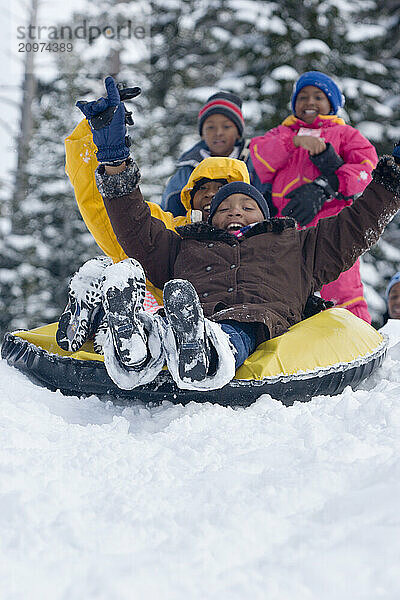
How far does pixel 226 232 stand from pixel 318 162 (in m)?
1.27

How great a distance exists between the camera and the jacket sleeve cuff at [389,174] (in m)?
2.41

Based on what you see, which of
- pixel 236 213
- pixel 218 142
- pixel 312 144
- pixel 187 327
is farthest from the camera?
pixel 218 142

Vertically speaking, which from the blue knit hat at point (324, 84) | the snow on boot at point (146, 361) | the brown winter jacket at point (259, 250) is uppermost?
the blue knit hat at point (324, 84)

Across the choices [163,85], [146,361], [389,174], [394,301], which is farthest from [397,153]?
[163,85]

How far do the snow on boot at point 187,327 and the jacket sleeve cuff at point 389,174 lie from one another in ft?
3.74

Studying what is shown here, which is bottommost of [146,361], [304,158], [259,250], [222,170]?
[146,361]

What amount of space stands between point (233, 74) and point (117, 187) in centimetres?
745

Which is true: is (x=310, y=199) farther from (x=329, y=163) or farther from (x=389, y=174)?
(x=389, y=174)

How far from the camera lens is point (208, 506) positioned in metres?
1.24

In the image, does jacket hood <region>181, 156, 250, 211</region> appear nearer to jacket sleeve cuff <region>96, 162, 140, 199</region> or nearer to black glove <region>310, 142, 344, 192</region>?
black glove <region>310, 142, 344, 192</region>

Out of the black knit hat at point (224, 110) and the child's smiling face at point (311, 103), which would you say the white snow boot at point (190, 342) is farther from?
the black knit hat at point (224, 110)

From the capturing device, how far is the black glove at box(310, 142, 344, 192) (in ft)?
11.3

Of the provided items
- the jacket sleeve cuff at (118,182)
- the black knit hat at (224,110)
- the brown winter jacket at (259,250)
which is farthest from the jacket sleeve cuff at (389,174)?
the black knit hat at (224,110)

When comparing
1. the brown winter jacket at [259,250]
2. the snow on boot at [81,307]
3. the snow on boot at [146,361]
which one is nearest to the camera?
the snow on boot at [146,361]
